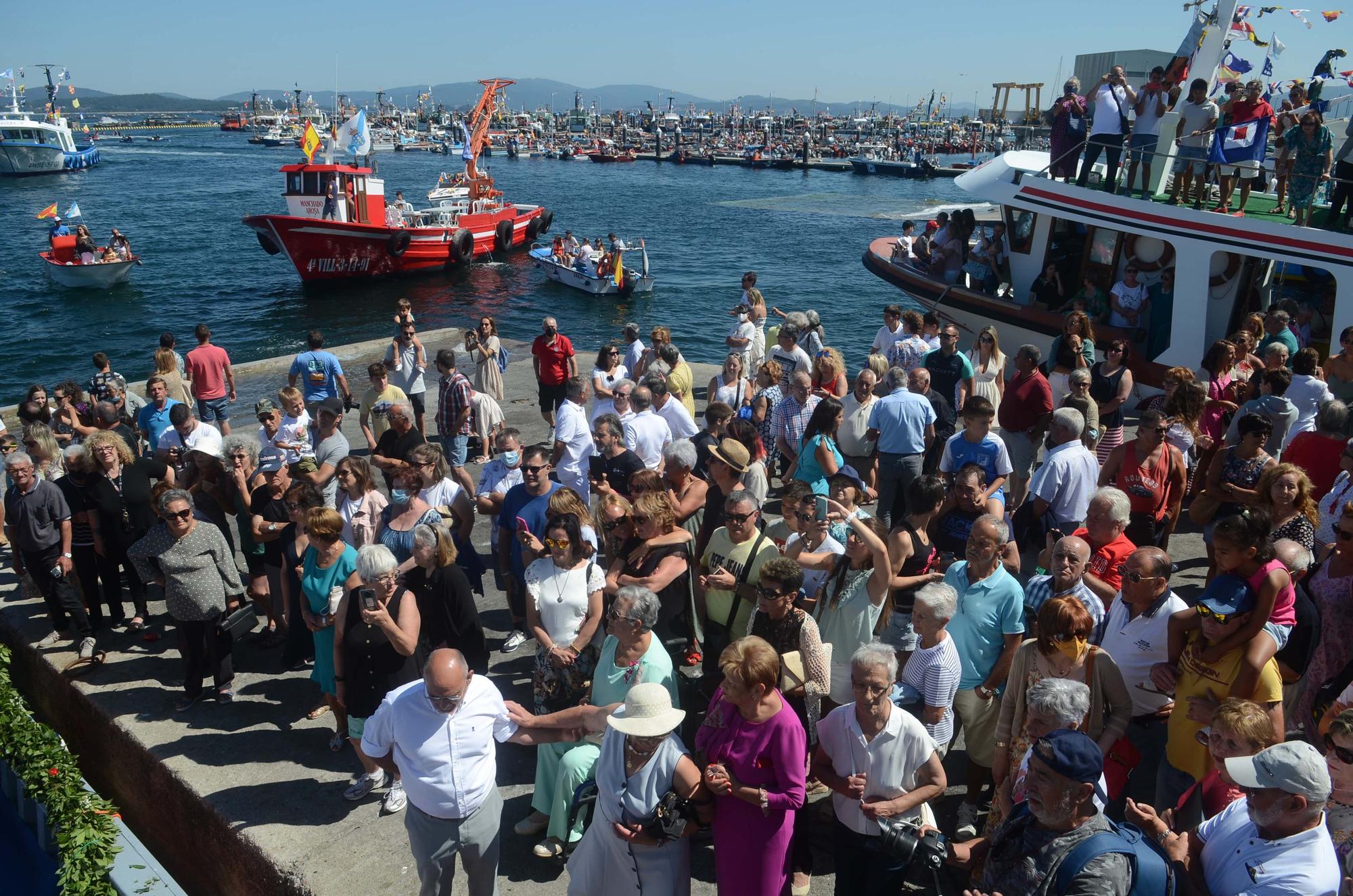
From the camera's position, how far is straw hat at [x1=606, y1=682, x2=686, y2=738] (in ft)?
10.4

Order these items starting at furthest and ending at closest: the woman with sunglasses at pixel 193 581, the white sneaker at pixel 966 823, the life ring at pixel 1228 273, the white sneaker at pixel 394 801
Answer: the life ring at pixel 1228 273 → the woman with sunglasses at pixel 193 581 → the white sneaker at pixel 394 801 → the white sneaker at pixel 966 823

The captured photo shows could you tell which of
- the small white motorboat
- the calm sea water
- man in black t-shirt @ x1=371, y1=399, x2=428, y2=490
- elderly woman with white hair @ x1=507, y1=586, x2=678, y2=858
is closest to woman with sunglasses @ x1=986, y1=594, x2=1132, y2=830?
elderly woman with white hair @ x1=507, y1=586, x2=678, y2=858

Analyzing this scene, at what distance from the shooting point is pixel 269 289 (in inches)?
1238

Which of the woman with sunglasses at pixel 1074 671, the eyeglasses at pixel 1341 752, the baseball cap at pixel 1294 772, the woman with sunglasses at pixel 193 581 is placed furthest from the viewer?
the woman with sunglasses at pixel 193 581

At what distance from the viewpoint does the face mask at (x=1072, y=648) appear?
137 inches

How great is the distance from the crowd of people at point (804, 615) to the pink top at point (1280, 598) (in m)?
0.02

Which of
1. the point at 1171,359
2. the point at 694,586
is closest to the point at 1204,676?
the point at 694,586

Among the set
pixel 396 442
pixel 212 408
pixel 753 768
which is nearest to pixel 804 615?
pixel 753 768

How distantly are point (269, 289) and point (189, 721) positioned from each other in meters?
29.5

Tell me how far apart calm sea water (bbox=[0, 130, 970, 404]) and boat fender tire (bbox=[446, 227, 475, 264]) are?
88 cm

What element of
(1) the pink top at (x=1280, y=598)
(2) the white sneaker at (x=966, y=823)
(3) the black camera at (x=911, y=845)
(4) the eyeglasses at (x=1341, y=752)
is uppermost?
(1) the pink top at (x=1280, y=598)

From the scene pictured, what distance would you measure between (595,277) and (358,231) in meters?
7.85

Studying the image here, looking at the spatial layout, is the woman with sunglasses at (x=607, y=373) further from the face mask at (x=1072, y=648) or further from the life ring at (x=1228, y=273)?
the life ring at (x=1228, y=273)

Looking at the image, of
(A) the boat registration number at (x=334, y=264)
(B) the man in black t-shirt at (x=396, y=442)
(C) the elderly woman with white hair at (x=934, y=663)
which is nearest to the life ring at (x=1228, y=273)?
(C) the elderly woman with white hair at (x=934, y=663)
